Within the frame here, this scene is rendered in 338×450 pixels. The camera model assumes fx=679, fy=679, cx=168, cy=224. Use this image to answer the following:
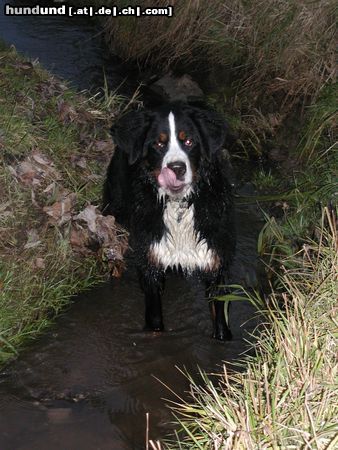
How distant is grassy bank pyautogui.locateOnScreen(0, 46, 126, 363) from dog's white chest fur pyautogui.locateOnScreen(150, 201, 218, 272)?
81 cm

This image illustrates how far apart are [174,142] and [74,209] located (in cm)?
151

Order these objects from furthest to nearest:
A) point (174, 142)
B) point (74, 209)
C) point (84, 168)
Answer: point (84, 168) < point (74, 209) < point (174, 142)

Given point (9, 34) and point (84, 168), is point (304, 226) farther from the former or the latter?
point (9, 34)

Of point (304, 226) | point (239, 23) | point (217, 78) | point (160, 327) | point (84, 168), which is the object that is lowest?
point (160, 327)

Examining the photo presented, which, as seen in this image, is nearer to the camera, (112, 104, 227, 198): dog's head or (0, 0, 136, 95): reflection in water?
(112, 104, 227, 198): dog's head

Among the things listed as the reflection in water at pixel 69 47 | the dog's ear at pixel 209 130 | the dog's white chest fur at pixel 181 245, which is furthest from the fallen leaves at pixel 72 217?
the reflection in water at pixel 69 47

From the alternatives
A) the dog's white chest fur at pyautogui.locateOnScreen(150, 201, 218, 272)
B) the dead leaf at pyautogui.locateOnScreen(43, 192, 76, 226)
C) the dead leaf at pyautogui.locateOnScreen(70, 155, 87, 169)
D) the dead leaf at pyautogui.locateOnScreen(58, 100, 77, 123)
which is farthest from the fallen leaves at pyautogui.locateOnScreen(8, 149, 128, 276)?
the dead leaf at pyautogui.locateOnScreen(58, 100, 77, 123)

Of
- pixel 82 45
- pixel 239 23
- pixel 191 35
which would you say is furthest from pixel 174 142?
pixel 82 45

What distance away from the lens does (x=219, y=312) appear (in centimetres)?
433

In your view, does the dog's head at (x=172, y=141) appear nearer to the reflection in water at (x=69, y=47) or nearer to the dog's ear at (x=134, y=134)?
the dog's ear at (x=134, y=134)

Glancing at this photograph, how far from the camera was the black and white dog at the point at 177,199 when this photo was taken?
391 centimetres

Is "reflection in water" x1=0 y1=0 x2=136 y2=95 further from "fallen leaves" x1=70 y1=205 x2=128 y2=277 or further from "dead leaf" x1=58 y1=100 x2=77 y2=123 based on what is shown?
"fallen leaves" x1=70 y1=205 x2=128 y2=277

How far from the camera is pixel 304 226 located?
189 inches

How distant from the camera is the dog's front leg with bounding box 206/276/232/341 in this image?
170 inches
